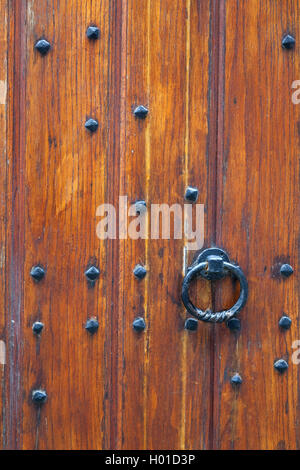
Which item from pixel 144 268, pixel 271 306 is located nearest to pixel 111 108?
pixel 144 268

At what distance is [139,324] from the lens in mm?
924

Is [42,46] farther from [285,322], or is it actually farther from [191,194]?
[285,322]

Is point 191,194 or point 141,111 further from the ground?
point 141,111

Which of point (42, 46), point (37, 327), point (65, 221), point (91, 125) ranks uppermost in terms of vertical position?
point (42, 46)

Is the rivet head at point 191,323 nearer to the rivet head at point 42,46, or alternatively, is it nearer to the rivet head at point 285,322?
the rivet head at point 285,322

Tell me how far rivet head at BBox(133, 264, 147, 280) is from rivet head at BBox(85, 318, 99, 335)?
0.35 ft

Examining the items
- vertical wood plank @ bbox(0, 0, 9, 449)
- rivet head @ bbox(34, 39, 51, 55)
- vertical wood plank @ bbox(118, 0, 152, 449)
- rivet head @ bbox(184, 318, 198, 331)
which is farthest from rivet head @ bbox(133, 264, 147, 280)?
rivet head @ bbox(34, 39, 51, 55)

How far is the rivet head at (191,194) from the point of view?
919mm

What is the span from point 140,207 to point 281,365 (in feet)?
1.22

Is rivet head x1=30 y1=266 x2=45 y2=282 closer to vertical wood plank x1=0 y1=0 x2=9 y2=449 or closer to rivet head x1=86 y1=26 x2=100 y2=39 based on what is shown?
vertical wood plank x1=0 y1=0 x2=9 y2=449


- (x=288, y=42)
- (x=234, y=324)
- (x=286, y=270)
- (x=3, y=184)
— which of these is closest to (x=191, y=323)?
(x=234, y=324)

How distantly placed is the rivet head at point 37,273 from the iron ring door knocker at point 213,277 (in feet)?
0.80

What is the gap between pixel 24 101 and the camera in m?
0.90
